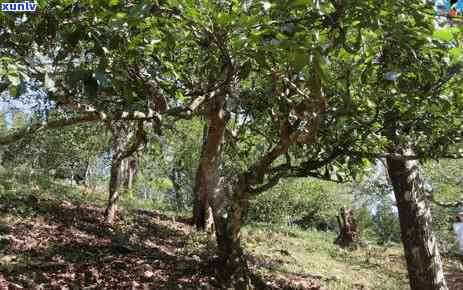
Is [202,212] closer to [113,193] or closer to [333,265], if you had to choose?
[113,193]

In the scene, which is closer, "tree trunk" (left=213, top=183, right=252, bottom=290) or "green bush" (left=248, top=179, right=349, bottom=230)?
"tree trunk" (left=213, top=183, right=252, bottom=290)

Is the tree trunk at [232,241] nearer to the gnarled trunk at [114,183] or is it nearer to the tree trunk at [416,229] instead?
the tree trunk at [416,229]

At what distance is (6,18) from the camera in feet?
11.7

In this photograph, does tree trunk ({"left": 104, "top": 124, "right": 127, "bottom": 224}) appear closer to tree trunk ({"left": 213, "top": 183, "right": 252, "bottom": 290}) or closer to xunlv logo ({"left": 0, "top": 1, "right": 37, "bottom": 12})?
tree trunk ({"left": 213, "top": 183, "right": 252, "bottom": 290})

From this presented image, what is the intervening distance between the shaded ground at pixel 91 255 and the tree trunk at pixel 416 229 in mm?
2021

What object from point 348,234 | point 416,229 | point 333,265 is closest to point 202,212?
point 333,265

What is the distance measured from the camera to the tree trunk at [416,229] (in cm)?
740

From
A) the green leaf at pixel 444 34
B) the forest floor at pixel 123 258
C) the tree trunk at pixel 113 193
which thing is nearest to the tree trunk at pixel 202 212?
the forest floor at pixel 123 258

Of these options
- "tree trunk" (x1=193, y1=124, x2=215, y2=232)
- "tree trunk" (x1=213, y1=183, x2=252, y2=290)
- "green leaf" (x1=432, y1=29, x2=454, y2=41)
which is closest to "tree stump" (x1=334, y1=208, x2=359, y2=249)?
"tree trunk" (x1=193, y1=124, x2=215, y2=232)

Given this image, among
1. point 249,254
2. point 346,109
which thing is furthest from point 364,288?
point 346,109

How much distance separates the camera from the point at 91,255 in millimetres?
8039

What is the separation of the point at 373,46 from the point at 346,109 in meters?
1.15

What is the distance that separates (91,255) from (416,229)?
18.3ft

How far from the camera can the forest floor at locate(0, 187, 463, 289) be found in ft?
22.2
